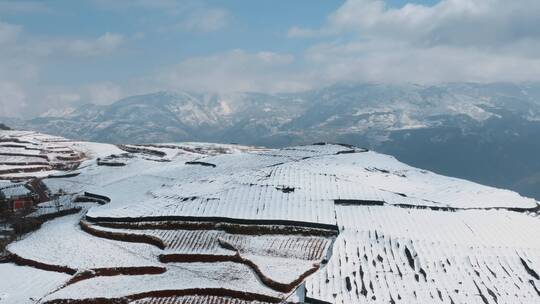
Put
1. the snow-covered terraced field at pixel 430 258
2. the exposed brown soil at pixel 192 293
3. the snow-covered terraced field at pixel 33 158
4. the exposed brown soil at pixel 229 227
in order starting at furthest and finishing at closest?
the snow-covered terraced field at pixel 33 158 → the exposed brown soil at pixel 229 227 → the snow-covered terraced field at pixel 430 258 → the exposed brown soil at pixel 192 293

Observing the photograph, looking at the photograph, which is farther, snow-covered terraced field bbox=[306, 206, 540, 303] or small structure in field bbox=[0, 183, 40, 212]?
small structure in field bbox=[0, 183, 40, 212]

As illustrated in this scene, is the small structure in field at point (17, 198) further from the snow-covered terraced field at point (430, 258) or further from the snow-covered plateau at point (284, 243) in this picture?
the snow-covered terraced field at point (430, 258)

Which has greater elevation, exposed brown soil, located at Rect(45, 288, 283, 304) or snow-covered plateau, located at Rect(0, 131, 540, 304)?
snow-covered plateau, located at Rect(0, 131, 540, 304)

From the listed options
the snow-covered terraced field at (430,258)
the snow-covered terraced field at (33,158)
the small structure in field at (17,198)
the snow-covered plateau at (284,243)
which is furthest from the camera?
the snow-covered terraced field at (33,158)

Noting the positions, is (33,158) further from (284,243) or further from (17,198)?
(284,243)

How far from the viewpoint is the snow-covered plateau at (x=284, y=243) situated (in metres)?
39.4

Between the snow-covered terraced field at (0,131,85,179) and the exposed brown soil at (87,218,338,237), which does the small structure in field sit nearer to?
the snow-covered terraced field at (0,131,85,179)

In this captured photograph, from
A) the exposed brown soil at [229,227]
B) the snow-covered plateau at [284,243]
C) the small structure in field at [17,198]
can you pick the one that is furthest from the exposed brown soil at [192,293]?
the small structure in field at [17,198]

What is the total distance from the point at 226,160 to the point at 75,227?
125ft

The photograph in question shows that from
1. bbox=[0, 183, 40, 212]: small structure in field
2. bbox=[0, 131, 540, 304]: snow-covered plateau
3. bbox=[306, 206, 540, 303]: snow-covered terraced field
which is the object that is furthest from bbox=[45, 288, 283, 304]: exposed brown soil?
bbox=[0, 183, 40, 212]: small structure in field

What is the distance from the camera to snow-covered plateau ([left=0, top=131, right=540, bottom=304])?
129ft

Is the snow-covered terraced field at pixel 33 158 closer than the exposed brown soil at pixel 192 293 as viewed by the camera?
No

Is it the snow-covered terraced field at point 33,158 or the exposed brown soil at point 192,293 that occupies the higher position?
the snow-covered terraced field at point 33,158

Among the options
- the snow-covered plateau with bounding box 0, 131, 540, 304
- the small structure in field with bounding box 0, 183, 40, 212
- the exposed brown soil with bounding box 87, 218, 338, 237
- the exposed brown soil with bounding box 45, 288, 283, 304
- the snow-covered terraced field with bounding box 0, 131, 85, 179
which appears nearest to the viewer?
the exposed brown soil with bounding box 45, 288, 283, 304
